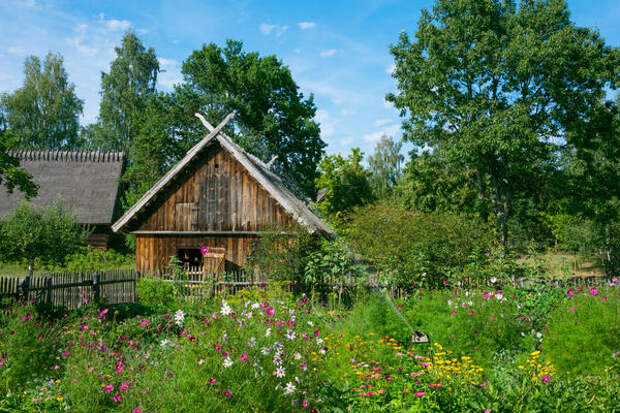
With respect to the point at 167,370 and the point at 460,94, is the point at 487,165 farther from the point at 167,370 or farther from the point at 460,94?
the point at 167,370

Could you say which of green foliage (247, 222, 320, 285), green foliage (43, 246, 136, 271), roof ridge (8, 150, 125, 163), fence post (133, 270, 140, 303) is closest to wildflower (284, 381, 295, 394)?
green foliage (247, 222, 320, 285)

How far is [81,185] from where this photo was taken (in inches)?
1061

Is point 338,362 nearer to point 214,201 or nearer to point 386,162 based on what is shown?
point 214,201

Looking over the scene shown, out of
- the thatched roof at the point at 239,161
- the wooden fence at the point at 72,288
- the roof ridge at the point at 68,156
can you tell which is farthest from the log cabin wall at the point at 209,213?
the roof ridge at the point at 68,156

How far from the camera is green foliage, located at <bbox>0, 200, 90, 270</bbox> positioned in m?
18.2

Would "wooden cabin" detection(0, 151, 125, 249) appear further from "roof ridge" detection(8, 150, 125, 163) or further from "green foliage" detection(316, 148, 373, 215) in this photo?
"green foliage" detection(316, 148, 373, 215)

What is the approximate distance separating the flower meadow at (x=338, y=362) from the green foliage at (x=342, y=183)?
2379 centimetres

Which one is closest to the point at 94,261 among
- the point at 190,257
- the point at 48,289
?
the point at 190,257

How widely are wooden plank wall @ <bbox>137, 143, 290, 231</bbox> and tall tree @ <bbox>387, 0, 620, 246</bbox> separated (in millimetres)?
9407

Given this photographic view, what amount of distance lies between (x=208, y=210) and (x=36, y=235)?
386 inches

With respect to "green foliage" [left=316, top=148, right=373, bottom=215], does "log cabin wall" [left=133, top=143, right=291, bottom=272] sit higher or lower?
lower

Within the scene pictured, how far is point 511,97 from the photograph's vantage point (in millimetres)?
19500

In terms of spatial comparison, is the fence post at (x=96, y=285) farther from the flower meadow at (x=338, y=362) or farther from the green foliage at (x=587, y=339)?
the green foliage at (x=587, y=339)

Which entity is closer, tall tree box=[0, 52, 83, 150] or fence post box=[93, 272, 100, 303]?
fence post box=[93, 272, 100, 303]
